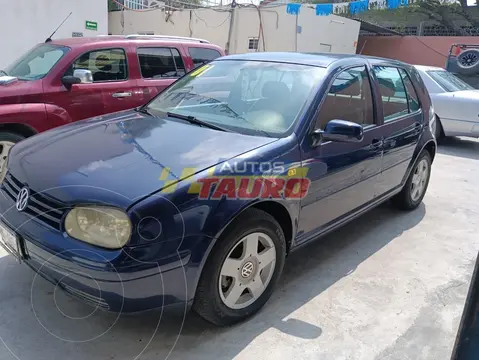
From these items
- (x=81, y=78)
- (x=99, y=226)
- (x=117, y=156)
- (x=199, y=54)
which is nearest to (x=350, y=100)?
(x=117, y=156)

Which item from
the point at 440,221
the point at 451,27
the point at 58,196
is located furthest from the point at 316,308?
the point at 451,27

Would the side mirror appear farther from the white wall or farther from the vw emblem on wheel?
the white wall

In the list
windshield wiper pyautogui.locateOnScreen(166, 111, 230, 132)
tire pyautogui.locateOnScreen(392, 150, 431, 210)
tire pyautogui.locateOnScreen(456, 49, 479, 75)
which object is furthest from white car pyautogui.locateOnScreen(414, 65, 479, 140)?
windshield wiper pyautogui.locateOnScreen(166, 111, 230, 132)

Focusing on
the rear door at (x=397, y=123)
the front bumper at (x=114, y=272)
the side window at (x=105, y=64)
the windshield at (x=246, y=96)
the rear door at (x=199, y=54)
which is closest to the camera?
the front bumper at (x=114, y=272)

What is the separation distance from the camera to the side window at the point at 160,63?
5.70m

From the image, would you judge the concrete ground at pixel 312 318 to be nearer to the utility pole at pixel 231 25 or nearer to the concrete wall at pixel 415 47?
the utility pole at pixel 231 25

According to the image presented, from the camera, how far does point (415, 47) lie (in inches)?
784

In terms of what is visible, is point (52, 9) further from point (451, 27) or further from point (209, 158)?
point (451, 27)

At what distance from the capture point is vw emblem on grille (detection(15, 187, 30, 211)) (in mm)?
2431

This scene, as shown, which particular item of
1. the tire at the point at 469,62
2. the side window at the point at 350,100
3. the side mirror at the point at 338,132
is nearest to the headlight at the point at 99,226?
the side mirror at the point at 338,132

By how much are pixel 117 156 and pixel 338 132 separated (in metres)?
1.43

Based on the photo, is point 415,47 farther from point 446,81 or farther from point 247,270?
point 247,270

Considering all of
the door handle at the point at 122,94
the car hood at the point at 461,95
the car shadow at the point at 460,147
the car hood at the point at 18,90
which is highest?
the car hood at the point at 18,90

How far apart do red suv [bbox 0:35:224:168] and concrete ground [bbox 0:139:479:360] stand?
186 centimetres
